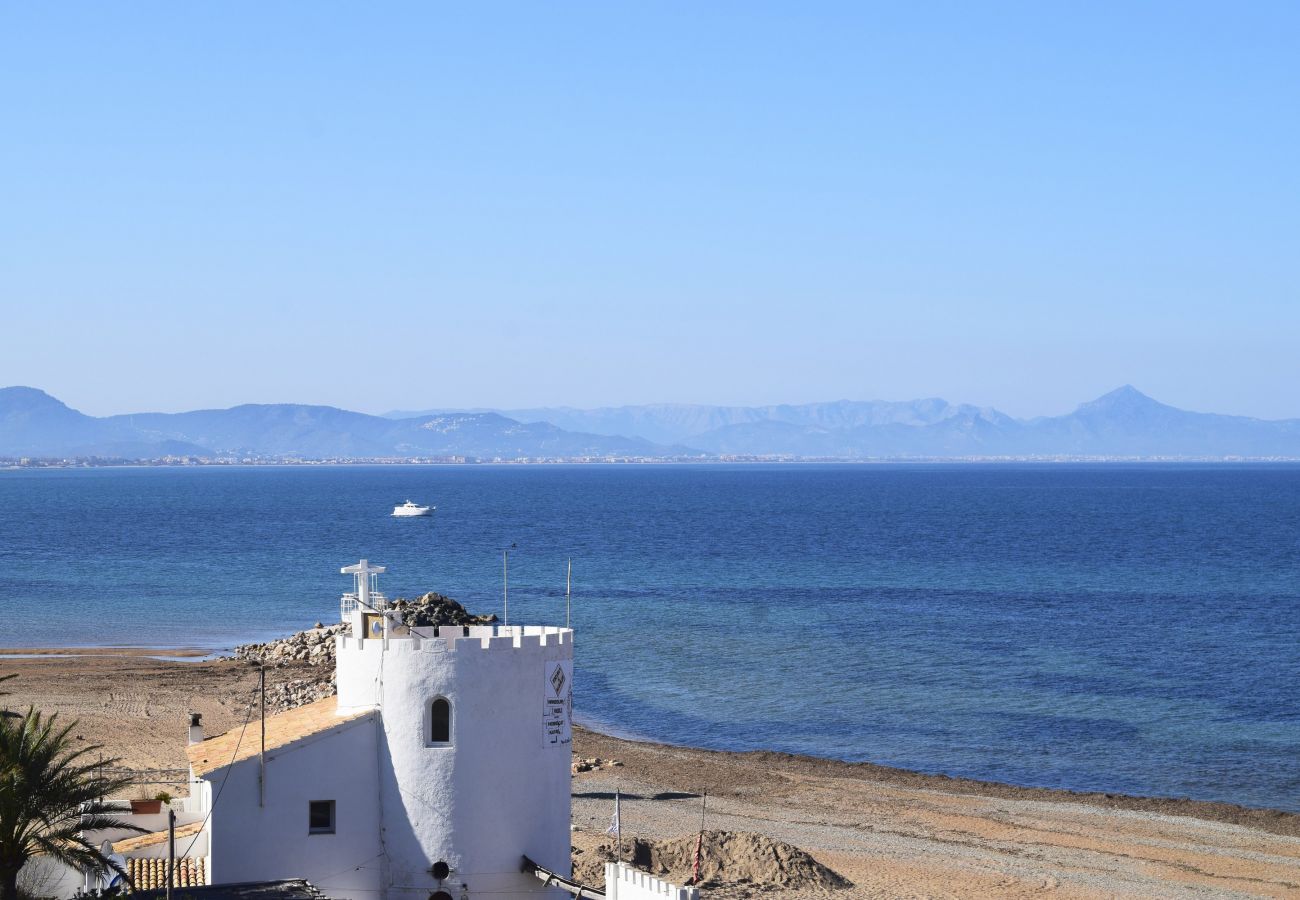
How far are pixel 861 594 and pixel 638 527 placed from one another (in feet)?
220

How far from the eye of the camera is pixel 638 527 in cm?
15925

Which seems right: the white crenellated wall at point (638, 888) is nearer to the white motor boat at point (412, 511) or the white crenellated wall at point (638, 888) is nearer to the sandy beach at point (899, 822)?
the sandy beach at point (899, 822)

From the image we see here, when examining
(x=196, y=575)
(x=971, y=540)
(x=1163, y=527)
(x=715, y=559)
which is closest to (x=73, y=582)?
(x=196, y=575)

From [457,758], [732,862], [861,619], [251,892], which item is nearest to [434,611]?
[861,619]

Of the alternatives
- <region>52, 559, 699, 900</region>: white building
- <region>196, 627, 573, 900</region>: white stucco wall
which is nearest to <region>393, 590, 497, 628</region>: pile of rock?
Result: <region>52, 559, 699, 900</region>: white building

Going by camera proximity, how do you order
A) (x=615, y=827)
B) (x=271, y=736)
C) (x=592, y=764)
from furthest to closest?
(x=592, y=764) < (x=615, y=827) < (x=271, y=736)

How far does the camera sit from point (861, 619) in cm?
8169

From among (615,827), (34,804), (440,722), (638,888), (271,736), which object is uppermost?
(440,722)

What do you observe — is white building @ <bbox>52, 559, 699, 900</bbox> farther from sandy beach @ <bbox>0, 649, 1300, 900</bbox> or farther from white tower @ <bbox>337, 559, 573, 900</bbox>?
sandy beach @ <bbox>0, 649, 1300, 900</bbox>

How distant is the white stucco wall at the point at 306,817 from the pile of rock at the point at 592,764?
→ 21195mm

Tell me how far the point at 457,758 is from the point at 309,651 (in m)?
41.7

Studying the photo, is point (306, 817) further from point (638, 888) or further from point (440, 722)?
point (638, 888)

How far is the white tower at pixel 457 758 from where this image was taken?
85.7 feet

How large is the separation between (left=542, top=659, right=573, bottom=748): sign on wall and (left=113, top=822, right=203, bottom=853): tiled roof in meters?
6.05
